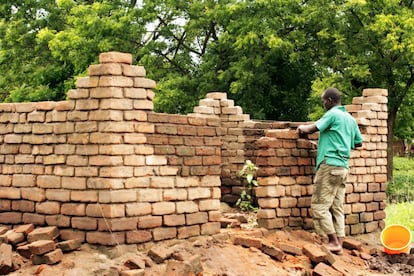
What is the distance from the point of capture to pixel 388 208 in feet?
44.5

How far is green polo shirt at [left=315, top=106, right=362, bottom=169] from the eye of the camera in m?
7.61

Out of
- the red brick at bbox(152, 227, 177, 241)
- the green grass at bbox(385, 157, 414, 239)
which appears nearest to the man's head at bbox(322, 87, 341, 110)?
the red brick at bbox(152, 227, 177, 241)

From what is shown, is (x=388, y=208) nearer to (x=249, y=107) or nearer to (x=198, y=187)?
(x=249, y=107)

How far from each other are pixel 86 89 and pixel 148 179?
1.11 metres

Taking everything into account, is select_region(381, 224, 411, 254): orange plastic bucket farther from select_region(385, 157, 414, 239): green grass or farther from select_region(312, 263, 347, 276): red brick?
select_region(385, 157, 414, 239): green grass

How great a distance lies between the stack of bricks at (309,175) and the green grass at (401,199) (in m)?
2.45

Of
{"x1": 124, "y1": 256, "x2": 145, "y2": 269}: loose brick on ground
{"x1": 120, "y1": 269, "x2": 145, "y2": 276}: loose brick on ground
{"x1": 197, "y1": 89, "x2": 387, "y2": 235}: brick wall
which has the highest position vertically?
{"x1": 197, "y1": 89, "x2": 387, "y2": 235}: brick wall

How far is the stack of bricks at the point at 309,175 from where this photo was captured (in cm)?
803

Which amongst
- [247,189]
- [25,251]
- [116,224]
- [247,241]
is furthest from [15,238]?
[247,189]

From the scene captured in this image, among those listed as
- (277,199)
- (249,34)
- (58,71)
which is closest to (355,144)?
(277,199)

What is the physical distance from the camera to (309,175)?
27.4 feet

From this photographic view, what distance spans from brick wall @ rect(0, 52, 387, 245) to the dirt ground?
0.13 metres

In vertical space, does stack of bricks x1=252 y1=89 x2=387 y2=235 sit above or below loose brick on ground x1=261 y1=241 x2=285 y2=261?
above

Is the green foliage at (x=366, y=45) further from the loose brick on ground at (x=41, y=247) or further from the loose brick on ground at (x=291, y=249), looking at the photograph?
the loose brick on ground at (x=41, y=247)
